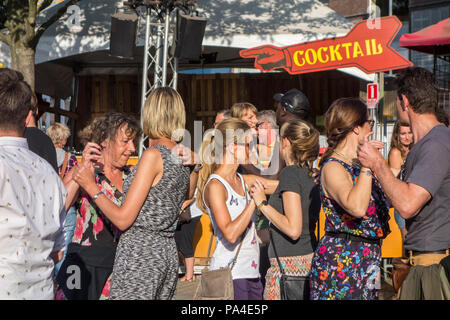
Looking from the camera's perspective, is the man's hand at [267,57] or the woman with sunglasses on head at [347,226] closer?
the woman with sunglasses on head at [347,226]

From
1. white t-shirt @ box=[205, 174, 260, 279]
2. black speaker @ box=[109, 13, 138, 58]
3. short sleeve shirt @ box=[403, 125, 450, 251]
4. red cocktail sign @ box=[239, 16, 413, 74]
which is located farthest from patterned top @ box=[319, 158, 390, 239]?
black speaker @ box=[109, 13, 138, 58]

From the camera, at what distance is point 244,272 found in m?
3.55

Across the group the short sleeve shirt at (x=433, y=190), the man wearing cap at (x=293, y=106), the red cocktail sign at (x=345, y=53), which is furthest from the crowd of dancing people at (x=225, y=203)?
the red cocktail sign at (x=345, y=53)

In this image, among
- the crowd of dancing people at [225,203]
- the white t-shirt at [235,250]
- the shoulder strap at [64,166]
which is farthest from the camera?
the shoulder strap at [64,166]

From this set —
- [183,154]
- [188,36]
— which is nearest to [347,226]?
[183,154]

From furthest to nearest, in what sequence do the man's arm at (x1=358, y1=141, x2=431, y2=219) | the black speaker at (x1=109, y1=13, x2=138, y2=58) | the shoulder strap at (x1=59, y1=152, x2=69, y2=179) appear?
the black speaker at (x1=109, y1=13, x2=138, y2=58), the shoulder strap at (x1=59, y1=152, x2=69, y2=179), the man's arm at (x1=358, y1=141, x2=431, y2=219)

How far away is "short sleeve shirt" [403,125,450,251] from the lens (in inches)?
107

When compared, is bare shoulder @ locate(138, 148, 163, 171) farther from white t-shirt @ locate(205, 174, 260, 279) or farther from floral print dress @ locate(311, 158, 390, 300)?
floral print dress @ locate(311, 158, 390, 300)

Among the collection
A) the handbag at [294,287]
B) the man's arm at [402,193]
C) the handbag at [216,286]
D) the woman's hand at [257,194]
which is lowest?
the handbag at [294,287]

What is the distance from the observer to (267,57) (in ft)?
35.9

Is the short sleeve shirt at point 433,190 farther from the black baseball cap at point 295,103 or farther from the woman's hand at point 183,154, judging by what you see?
the black baseball cap at point 295,103

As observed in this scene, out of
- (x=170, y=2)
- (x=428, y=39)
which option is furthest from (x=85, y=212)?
(x=428, y=39)

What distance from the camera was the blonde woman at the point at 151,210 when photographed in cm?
297

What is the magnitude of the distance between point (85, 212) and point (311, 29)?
28.5ft
